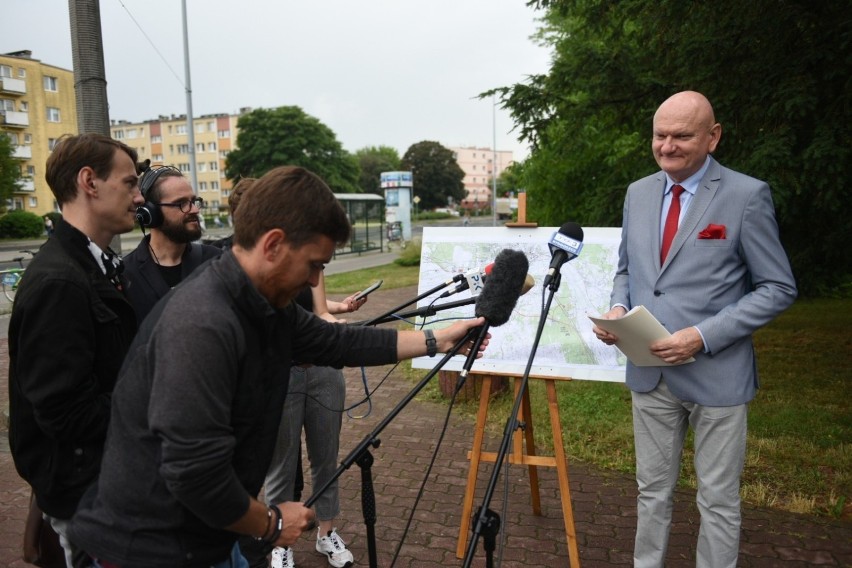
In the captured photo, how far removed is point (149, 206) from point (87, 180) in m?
0.81

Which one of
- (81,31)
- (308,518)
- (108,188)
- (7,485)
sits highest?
(81,31)

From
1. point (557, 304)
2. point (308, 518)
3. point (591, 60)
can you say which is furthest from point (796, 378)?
point (308, 518)

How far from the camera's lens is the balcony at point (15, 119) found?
4641cm

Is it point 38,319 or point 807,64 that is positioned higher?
point 807,64


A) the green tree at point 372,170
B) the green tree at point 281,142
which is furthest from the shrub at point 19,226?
the green tree at point 372,170

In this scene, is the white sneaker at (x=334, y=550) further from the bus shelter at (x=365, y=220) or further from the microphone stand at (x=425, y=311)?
the bus shelter at (x=365, y=220)

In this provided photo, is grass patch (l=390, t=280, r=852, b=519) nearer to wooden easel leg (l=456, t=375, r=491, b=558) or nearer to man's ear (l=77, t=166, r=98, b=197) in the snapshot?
wooden easel leg (l=456, t=375, r=491, b=558)

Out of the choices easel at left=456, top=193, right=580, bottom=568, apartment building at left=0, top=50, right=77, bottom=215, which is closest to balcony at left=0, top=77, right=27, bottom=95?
apartment building at left=0, top=50, right=77, bottom=215

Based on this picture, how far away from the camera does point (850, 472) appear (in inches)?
175

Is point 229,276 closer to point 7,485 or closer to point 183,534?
point 183,534

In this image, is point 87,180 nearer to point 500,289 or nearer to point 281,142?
point 500,289

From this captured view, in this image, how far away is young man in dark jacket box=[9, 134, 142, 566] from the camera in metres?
1.77

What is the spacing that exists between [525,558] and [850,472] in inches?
109

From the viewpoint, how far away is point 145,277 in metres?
2.84
